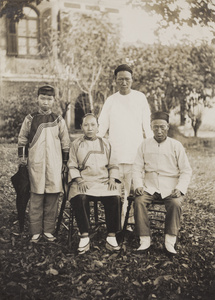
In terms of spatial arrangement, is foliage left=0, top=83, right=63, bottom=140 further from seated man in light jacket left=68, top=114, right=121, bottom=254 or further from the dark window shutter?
seated man in light jacket left=68, top=114, right=121, bottom=254

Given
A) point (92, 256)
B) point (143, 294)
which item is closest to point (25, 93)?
point (92, 256)

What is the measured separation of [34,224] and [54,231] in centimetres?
24

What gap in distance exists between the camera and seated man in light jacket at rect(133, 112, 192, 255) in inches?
129

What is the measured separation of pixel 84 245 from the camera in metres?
3.21

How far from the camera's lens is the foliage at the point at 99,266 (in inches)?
112

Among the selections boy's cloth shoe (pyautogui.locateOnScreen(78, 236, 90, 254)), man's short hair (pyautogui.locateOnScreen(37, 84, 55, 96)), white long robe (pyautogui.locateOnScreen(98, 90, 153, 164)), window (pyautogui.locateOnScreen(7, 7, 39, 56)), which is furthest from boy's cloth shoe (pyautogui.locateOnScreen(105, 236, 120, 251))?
window (pyautogui.locateOnScreen(7, 7, 39, 56))

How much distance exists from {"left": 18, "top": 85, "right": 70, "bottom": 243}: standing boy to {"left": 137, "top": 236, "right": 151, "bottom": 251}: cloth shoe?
2.98 ft

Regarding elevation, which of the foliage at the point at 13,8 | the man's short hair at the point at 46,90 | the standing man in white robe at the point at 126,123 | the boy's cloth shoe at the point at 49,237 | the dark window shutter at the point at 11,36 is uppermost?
the foliage at the point at 13,8

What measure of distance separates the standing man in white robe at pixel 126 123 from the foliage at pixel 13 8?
1.20 metres

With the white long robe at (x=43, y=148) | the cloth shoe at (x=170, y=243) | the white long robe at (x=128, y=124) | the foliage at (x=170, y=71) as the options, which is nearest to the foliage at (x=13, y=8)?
the white long robe at (x=43, y=148)

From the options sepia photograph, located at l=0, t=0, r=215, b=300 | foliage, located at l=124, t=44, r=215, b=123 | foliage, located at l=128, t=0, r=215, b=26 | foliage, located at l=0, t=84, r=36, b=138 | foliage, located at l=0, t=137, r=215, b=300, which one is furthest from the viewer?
foliage, located at l=124, t=44, r=215, b=123

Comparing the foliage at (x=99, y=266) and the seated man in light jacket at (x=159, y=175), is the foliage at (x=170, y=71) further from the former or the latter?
the foliage at (x=99, y=266)

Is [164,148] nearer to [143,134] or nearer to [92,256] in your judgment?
[143,134]

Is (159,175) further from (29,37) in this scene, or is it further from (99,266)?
(29,37)
